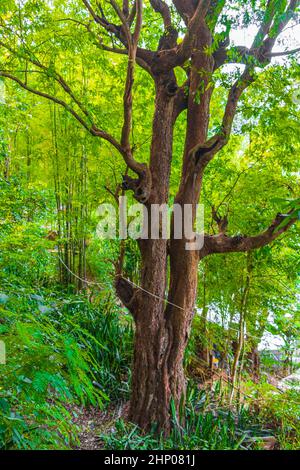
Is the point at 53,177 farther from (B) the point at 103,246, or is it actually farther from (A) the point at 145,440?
(A) the point at 145,440

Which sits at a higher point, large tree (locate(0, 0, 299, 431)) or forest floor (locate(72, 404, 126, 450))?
large tree (locate(0, 0, 299, 431))

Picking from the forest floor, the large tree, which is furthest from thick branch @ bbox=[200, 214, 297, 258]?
the forest floor

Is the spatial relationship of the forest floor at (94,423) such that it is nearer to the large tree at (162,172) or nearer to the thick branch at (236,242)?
the large tree at (162,172)

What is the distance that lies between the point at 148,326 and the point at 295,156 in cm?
165

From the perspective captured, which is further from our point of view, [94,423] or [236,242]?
[94,423]

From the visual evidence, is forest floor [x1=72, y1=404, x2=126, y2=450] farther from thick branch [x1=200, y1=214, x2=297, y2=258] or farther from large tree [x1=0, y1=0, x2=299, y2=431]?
thick branch [x1=200, y1=214, x2=297, y2=258]

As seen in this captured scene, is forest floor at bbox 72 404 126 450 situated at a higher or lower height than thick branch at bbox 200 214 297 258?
lower

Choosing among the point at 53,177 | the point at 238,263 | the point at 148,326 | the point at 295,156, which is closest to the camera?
the point at 148,326

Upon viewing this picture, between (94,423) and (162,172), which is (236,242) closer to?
(162,172)

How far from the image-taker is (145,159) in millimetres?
3121

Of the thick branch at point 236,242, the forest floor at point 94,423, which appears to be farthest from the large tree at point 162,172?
the forest floor at point 94,423

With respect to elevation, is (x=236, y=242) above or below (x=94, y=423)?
above

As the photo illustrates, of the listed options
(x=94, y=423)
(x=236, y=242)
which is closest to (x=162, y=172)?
(x=236, y=242)
